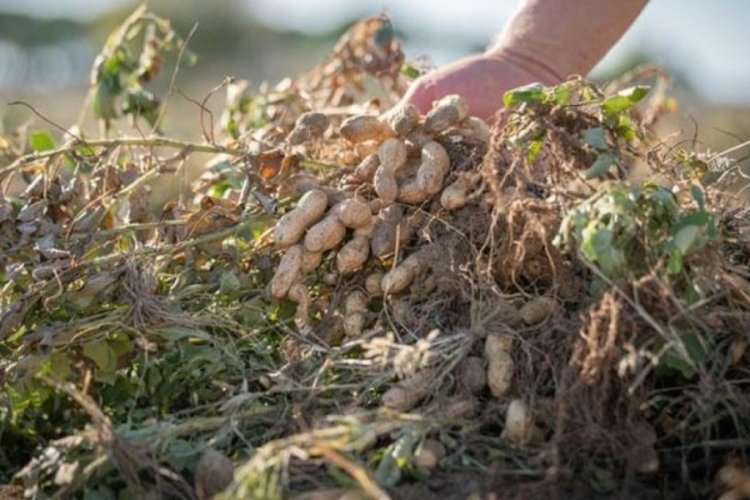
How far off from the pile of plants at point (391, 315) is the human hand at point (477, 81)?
0.21 meters

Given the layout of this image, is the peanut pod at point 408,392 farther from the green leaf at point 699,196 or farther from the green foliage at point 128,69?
the green foliage at point 128,69

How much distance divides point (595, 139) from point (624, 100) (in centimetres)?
9

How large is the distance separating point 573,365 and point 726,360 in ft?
0.64

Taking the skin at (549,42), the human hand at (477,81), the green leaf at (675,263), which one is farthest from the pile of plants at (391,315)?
the skin at (549,42)

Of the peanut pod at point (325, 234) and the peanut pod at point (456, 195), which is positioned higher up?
the peanut pod at point (456, 195)

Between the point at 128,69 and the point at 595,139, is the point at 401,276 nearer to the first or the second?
the point at 595,139

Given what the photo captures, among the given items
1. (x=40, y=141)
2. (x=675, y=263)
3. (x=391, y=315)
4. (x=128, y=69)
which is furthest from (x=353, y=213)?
(x=128, y=69)

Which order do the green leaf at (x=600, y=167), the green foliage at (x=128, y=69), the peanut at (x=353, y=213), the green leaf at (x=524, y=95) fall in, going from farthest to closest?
1. the green foliage at (x=128, y=69)
2. the peanut at (x=353, y=213)
3. the green leaf at (x=524, y=95)
4. the green leaf at (x=600, y=167)

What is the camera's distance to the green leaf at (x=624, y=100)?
1552mm

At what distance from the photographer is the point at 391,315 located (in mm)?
1675

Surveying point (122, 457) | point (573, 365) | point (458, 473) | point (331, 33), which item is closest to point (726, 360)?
point (573, 365)

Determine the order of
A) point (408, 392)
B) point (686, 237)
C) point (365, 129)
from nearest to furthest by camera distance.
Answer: point (686, 237), point (408, 392), point (365, 129)

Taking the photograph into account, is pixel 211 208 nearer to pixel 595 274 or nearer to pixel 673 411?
pixel 595 274

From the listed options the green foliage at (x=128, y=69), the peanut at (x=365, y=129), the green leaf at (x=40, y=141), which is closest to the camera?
the peanut at (x=365, y=129)
